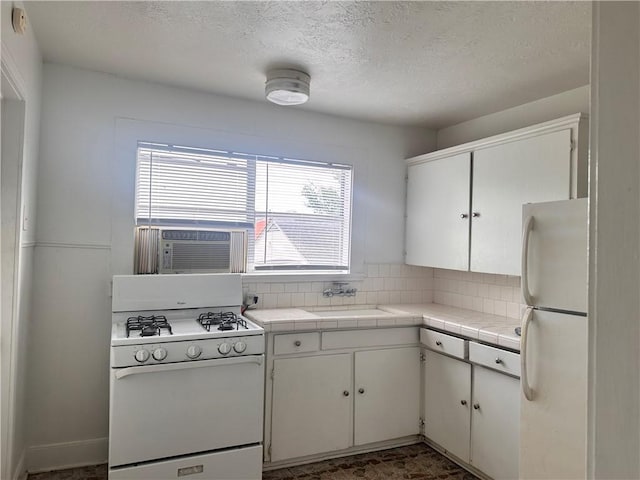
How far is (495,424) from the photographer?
2645 mm

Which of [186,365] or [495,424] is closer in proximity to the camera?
[186,365]

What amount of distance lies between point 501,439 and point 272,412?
1372 mm

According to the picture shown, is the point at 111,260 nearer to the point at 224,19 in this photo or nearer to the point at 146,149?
the point at 146,149

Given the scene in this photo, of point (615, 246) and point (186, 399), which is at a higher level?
point (615, 246)

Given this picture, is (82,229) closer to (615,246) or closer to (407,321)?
(407,321)

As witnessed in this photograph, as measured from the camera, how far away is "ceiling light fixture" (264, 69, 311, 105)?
8.64 feet

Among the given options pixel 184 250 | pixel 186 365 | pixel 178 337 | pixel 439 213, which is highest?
pixel 439 213

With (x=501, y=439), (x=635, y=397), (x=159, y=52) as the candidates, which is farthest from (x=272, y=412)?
(x=635, y=397)

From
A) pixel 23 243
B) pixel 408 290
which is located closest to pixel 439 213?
pixel 408 290

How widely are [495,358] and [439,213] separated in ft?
4.15

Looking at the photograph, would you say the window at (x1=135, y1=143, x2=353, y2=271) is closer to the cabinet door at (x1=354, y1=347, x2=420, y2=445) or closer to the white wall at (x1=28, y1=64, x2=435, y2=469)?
the white wall at (x1=28, y1=64, x2=435, y2=469)

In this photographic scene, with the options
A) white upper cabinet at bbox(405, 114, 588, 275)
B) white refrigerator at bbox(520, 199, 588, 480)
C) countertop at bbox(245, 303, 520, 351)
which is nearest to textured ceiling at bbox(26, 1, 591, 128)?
white upper cabinet at bbox(405, 114, 588, 275)

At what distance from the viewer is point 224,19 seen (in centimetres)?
207

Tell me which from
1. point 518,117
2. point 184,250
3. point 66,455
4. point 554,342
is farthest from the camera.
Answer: point 518,117
